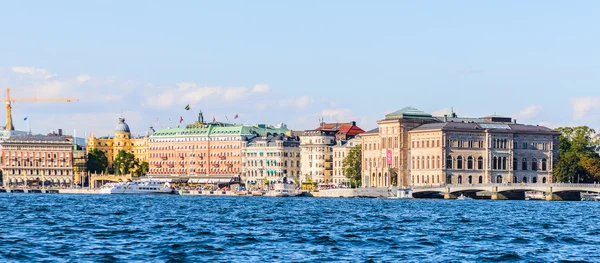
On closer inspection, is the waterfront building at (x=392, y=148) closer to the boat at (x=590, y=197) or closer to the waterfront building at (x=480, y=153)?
the waterfront building at (x=480, y=153)

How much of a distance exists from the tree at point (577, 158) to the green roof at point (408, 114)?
1931 cm

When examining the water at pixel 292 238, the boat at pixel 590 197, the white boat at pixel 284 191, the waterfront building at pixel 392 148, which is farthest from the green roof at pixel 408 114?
the water at pixel 292 238

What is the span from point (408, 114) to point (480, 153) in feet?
42.4

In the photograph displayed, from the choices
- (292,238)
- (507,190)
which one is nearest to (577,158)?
(507,190)

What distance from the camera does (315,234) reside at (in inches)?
2717

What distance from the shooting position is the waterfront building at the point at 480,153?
591 ft

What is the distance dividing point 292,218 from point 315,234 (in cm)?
2005

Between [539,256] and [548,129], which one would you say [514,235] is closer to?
[539,256]

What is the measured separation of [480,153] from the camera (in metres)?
182

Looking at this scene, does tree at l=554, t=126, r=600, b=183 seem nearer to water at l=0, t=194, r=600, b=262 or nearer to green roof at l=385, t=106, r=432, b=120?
green roof at l=385, t=106, r=432, b=120

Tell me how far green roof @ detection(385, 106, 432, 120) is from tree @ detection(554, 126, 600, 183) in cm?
1931

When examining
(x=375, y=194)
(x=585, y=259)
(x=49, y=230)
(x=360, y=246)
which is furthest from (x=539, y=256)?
(x=375, y=194)

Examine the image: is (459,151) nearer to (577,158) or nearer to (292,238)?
(577,158)

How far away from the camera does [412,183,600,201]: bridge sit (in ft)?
493
